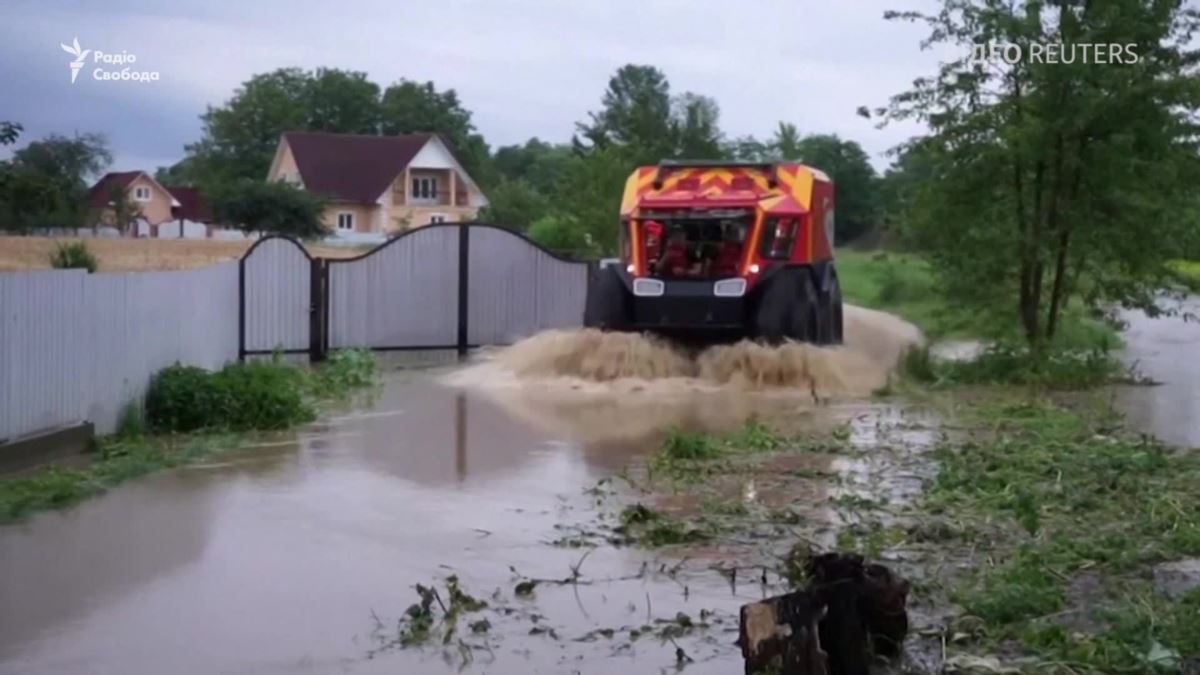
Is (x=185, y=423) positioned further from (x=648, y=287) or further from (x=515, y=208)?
(x=515, y=208)

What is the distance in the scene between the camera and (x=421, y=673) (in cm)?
734

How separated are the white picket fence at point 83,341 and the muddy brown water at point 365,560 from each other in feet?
4.43

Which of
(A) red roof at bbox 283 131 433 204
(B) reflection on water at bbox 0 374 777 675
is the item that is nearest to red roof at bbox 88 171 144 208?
(A) red roof at bbox 283 131 433 204

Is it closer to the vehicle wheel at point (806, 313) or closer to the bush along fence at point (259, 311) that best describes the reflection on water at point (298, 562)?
the bush along fence at point (259, 311)

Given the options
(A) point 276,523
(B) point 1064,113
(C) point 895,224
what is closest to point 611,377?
(C) point 895,224

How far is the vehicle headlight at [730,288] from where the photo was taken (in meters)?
19.9

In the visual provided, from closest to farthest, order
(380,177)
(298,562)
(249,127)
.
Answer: (298,562) < (380,177) < (249,127)

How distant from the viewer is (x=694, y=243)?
2077cm

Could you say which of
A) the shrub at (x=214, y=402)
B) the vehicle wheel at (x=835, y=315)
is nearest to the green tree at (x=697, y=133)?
the vehicle wheel at (x=835, y=315)

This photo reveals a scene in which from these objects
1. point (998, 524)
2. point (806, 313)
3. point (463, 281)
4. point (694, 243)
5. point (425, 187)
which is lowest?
point (998, 524)

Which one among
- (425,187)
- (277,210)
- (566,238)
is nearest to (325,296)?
(566,238)

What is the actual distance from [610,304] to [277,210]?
34732mm

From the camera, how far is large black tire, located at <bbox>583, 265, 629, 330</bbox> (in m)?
20.6

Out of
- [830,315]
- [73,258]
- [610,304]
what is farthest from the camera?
[73,258]
